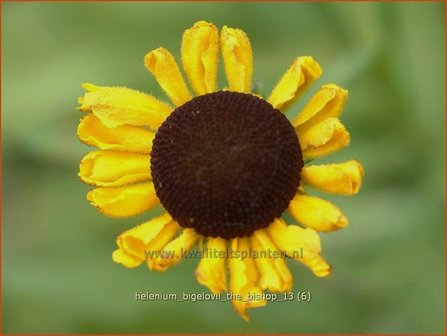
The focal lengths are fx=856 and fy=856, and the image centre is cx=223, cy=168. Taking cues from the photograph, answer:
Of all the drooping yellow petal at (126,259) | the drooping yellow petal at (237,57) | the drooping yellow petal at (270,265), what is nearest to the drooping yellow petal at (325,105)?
the drooping yellow petal at (237,57)

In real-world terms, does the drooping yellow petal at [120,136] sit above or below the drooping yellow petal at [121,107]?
below

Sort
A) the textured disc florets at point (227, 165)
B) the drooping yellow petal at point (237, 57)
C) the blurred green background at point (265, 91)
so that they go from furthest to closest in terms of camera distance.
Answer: the blurred green background at point (265, 91) < the drooping yellow petal at point (237, 57) < the textured disc florets at point (227, 165)

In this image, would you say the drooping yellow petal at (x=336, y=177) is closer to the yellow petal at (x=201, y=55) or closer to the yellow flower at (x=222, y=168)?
the yellow flower at (x=222, y=168)

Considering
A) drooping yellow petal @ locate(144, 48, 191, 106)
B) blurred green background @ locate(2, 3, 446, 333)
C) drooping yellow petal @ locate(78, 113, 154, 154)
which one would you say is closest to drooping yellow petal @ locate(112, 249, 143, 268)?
drooping yellow petal @ locate(78, 113, 154, 154)

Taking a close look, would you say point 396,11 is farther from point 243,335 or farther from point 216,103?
point 216,103

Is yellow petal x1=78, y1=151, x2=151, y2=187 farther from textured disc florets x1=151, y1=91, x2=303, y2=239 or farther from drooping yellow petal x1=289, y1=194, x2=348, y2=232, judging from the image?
drooping yellow petal x1=289, y1=194, x2=348, y2=232

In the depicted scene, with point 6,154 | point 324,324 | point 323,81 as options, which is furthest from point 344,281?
point 6,154
